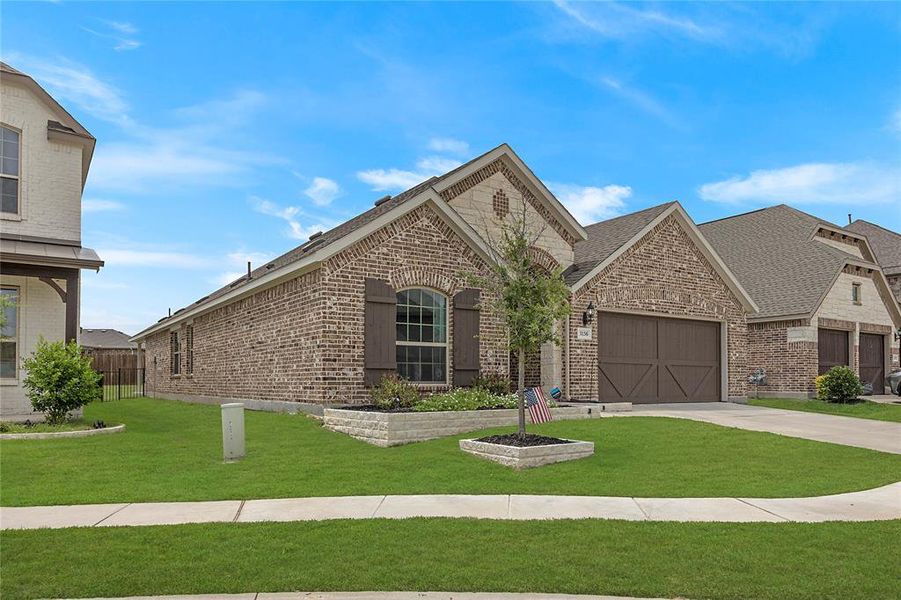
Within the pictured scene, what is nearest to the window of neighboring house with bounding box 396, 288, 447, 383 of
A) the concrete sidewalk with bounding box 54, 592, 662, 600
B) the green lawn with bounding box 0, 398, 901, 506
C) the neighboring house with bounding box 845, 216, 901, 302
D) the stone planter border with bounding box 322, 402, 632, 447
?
the stone planter border with bounding box 322, 402, 632, 447

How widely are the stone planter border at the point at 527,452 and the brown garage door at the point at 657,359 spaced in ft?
30.0

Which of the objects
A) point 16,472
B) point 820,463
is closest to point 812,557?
point 820,463

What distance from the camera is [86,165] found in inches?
740

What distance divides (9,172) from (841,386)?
82.6ft

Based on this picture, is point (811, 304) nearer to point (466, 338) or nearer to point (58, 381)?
point (466, 338)

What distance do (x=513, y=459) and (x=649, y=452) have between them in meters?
2.68

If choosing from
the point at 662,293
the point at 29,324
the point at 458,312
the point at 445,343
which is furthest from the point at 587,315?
the point at 29,324

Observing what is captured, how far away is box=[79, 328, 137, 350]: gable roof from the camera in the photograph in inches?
2559

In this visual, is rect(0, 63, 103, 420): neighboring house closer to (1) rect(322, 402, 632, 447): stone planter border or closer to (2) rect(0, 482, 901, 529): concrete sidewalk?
(1) rect(322, 402, 632, 447): stone planter border

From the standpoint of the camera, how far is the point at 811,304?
25953 mm

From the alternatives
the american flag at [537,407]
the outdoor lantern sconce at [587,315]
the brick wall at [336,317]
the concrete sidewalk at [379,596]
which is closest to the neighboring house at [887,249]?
the outdoor lantern sconce at [587,315]

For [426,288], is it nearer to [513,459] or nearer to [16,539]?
[513,459]

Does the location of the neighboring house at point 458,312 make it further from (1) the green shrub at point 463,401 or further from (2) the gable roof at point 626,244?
(1) the green shrub at point 463,401

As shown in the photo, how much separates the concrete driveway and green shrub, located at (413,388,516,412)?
3.47 meters
